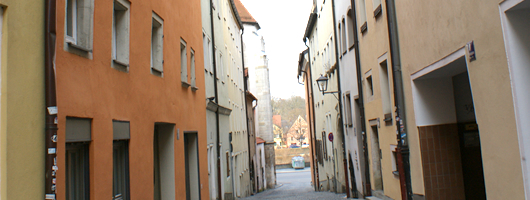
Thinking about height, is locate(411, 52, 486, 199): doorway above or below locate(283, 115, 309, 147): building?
below

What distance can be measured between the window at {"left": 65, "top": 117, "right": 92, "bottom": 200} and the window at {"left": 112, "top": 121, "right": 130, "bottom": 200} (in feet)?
3.55

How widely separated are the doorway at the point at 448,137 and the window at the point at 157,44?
535 cm

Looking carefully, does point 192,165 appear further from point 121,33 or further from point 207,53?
point 121,33

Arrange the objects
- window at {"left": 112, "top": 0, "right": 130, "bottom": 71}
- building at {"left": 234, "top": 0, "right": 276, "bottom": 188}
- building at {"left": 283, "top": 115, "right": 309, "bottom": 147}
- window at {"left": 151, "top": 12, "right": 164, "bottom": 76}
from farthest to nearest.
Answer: building at {"left": 283, "top": 115, "right": 309, "bottom": 147}
building at {"left": 234, "top": 0, "right": 276, "bottom": 188}
window at {"left": 151, "top": 12, "right": 164, "bottom": 76}
window at {"left": 112, "top": 0, "right": 130, "bottom": 71}

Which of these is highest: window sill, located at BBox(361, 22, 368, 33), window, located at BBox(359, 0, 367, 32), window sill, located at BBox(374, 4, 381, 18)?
window, located at BBox(359, 0, 367, 32)

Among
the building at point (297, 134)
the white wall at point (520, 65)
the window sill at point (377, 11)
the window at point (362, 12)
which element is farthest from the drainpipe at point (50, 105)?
the building at point (297, 134)

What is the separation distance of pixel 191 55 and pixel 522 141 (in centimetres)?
1020

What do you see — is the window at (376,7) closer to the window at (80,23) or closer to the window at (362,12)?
the window at (362,12)

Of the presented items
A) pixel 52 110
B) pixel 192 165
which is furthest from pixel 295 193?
pixel 52 110

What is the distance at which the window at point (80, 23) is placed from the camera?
5.98m

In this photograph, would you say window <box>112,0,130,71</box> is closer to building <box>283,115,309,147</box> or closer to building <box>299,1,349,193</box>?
building <box>299,1,349,193</box>

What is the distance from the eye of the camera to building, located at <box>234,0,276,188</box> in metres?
46.3

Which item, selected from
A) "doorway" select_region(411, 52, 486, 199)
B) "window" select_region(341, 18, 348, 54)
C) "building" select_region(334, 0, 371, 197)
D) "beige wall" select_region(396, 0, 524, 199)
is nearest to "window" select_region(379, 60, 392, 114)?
"building" select_region(334, 0, 371, 197)

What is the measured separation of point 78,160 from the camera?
242 inches
